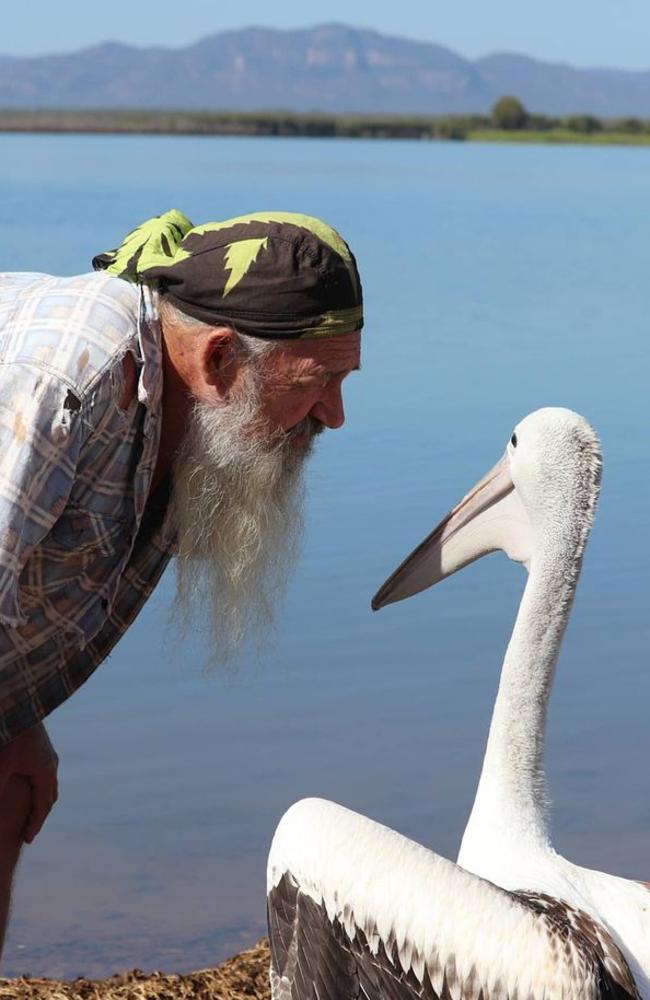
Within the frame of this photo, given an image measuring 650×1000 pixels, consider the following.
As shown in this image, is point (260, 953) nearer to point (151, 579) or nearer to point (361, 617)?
point (151, 579)

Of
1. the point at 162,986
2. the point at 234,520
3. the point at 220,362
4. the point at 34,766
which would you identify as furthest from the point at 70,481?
the point at 162,986

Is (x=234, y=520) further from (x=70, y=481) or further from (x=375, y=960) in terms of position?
(x=375, y=960)

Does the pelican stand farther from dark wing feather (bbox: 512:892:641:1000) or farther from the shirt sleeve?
the shirt sleeve

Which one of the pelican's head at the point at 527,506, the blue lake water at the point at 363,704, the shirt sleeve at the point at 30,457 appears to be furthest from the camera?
the blue lake water at the point at 363,704

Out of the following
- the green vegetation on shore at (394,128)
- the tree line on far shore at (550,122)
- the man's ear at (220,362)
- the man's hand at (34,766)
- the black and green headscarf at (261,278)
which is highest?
the black and green headscarf at (261,278)

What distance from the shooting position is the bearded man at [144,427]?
8.55 ft

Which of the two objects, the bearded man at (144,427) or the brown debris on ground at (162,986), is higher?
the bearded man at (144,427)

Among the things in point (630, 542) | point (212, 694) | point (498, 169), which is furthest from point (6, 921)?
point (498, 169)

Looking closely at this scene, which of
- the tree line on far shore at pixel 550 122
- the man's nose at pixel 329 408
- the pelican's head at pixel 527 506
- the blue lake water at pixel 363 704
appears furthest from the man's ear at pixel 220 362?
the tree line on far shore at pixel 550 122

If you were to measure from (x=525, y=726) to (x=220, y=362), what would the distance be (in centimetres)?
91

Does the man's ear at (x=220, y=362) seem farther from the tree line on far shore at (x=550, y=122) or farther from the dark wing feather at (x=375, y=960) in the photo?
the tree line on far shore at (x=550, y=122)

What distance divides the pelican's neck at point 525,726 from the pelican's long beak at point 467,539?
0.12 m

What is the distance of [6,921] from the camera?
3.20 meters

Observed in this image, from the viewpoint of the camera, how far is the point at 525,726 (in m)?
3.22
